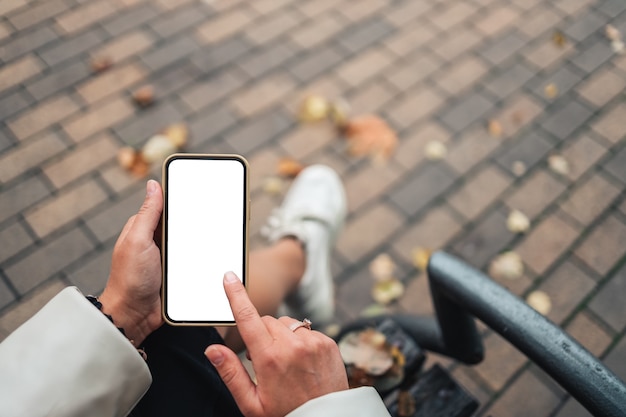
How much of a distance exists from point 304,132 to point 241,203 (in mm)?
1527

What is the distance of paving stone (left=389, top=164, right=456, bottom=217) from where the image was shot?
2639 mm

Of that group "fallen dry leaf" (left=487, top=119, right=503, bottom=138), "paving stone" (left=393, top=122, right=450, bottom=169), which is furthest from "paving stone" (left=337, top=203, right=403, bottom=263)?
"fallen dry leaf" (left=487, top=119, right=503, bottom=138)

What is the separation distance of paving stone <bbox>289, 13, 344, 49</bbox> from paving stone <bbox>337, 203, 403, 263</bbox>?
3.88 feet

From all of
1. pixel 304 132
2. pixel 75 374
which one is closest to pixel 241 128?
pixel 304 132

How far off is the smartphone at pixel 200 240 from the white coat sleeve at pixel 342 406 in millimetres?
445

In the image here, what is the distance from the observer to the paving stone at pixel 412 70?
9.95ft

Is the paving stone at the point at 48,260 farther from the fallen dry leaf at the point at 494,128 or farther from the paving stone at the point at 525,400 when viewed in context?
the fallen dry leaf at the point at 494,128

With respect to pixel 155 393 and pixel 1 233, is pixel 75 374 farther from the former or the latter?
pixel 1 233

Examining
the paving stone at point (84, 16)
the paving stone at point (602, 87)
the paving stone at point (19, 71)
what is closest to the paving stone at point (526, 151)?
the paving stone at point (602, 87)

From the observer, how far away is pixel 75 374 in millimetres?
1091

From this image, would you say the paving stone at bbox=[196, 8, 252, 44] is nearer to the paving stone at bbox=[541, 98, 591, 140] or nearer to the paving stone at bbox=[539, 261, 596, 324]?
the paving stone at bbox=[541, 98, 591, 140]

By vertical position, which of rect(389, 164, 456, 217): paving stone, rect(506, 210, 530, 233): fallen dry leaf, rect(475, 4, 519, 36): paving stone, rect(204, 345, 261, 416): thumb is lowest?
rect(506, 210, 530, 233): fallen dry leaf

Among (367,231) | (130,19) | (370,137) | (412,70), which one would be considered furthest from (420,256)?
(130,19)

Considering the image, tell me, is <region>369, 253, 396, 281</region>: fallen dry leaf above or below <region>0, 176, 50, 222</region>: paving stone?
below
